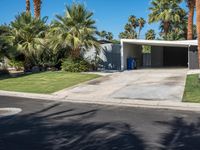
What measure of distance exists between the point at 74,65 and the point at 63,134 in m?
17.9

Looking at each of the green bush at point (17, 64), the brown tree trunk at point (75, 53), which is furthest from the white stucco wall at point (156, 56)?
the green bush at point (17, 64)

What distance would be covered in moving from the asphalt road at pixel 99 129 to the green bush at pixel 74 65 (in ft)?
44.2

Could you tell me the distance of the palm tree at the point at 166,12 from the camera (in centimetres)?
4356

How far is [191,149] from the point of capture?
7.00 m

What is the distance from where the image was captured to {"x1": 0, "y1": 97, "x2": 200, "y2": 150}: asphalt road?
291 inches

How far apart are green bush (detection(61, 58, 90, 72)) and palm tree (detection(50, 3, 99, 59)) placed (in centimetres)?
82

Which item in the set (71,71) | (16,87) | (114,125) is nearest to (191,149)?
(114,125)

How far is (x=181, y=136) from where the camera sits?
8125mm

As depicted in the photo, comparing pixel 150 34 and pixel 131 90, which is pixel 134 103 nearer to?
pixel 131 90

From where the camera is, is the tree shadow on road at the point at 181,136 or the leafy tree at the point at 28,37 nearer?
the tree shadow on road at the point at 181,136

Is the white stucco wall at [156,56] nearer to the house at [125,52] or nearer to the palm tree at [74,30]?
the house at [125,52]

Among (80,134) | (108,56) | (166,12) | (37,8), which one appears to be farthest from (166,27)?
(80,134)

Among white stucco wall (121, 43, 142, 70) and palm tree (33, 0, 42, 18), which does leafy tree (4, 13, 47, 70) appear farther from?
white stucco wall (121, 43, 142, 70)

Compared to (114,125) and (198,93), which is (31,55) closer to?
(198,93)
